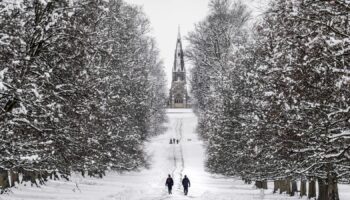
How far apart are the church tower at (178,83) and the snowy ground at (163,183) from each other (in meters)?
11.5

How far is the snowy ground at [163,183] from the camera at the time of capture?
20.3 m

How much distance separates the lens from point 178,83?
368ft

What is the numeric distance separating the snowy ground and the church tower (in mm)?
11550

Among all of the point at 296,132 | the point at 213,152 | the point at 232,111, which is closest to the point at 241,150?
the point at 232,111

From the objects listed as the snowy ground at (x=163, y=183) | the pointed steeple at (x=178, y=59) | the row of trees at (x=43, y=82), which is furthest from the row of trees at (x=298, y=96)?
the pointed steeple at (x=178, y=59)

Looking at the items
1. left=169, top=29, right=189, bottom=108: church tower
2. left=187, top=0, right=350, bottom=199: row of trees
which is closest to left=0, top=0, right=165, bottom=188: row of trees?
left=187, top=0, right=350, bottom=199: row of trees

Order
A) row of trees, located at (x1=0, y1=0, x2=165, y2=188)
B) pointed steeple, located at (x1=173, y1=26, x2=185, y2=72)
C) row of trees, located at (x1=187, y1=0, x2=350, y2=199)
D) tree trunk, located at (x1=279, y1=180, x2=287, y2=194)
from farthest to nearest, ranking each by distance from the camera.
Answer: pointed steeple, located at (x1=173, y1=26, x2=185, y2=72) → tree trunk, located at (x1=279, y1=180, x2=287, y2=194) → row of trees, located at (x1=0, y1=0, x2=165, y2=188) → row of trees, located at (x1=187, y1=0, x2=350, y2=199)

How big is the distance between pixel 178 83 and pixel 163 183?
260 feet

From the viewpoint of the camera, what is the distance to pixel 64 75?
40.8 ft

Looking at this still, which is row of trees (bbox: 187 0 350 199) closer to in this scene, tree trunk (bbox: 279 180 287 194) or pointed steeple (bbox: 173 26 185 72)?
tree trunk (bbox: 279 180 287 194)

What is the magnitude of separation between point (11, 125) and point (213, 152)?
23075mm

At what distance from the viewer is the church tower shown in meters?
110

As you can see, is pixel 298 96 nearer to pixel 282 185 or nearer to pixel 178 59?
pixel 282 185

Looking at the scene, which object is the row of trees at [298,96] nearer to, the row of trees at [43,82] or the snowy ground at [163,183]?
the snowy ground at [163,183]
